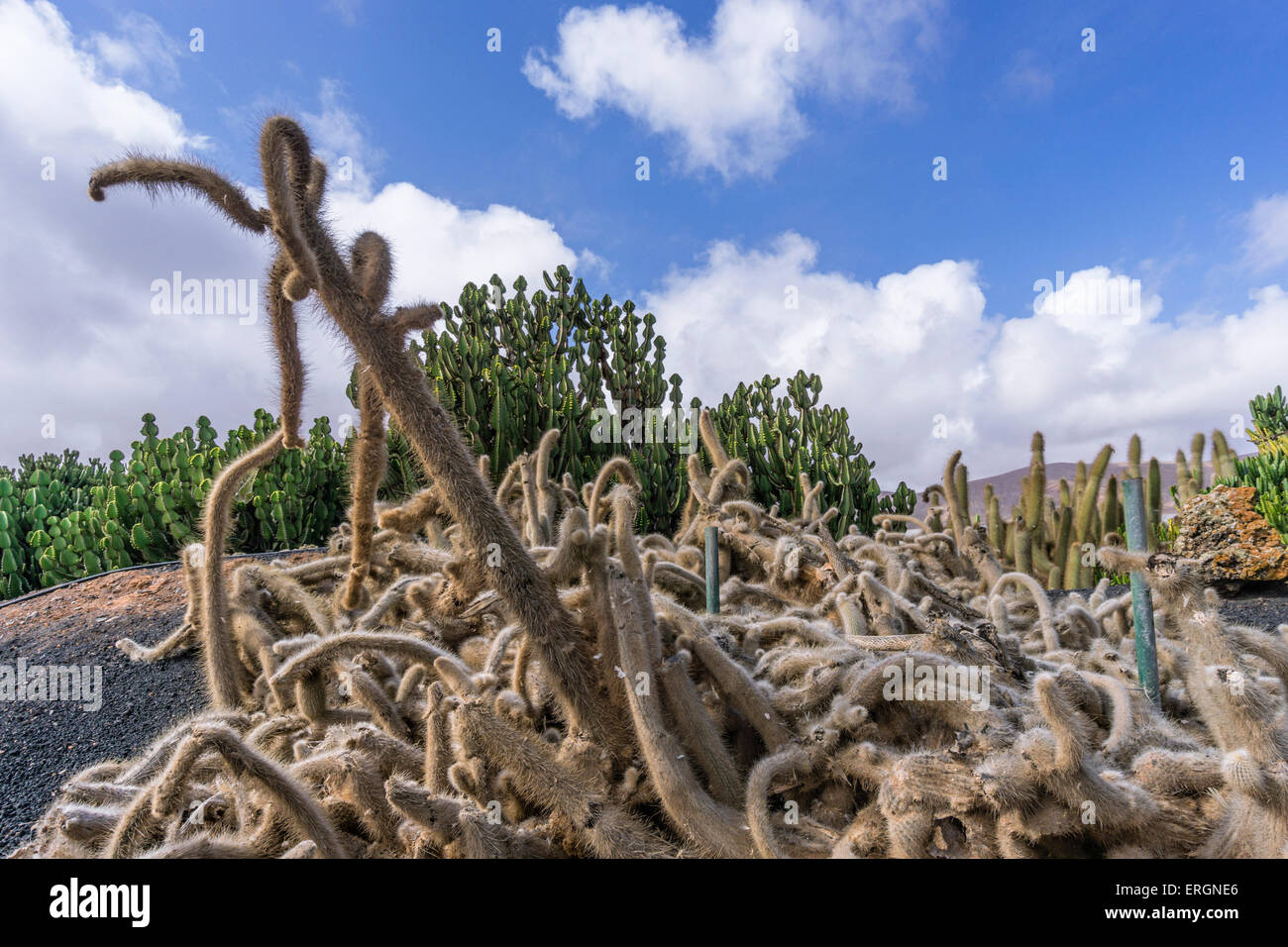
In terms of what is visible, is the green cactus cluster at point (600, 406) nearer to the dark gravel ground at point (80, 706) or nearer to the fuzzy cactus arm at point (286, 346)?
the dark gravel ground at point (80, 706)

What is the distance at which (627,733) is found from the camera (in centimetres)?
94

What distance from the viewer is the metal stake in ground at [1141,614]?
1140mm

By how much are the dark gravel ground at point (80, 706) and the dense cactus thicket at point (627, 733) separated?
1.79 ft

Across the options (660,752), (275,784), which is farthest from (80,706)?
(660,752)

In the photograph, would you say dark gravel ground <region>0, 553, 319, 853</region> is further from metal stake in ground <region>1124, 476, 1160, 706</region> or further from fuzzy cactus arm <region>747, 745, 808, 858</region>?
metal stake in ground <region>1124, 476, 1160, 706</region>

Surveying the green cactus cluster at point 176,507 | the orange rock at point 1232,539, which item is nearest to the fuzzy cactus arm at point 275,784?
the green cactus cluster at point 176,507

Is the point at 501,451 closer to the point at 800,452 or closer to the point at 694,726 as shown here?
the point at 800,452

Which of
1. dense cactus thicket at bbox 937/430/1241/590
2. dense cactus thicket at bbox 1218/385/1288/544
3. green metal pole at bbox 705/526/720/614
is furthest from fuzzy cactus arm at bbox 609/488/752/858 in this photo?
dense cactus thicket at bbox 1218/385/1288/544

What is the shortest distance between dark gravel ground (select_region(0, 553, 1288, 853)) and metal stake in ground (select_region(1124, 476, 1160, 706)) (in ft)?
6.03

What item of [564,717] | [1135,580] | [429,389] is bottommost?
[564,717]
